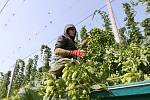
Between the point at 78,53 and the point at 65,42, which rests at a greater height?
the point at 65,42

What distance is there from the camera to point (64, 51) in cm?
415

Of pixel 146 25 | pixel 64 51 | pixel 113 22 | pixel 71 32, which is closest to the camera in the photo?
pixel 64 51

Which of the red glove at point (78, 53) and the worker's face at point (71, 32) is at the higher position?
the worker's face at point (71, 32)

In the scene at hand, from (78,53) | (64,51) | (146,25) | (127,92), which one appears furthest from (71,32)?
(146,25)

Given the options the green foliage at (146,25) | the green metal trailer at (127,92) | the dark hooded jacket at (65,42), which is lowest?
the green metal trailer at (127,92)

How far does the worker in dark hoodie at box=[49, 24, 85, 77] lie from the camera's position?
4.04m

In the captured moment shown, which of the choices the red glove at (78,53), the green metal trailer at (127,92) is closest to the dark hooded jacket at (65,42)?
the red glove at (78,53)

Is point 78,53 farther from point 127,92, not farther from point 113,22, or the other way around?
point 113,22

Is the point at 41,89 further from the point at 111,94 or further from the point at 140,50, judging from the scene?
the point at 140,50

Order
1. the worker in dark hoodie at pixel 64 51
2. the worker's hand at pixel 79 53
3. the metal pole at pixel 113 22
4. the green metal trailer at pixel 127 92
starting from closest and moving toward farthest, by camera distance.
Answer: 1. the green metal trailer at pixel 127 92
2. the worker's hand at pixel 79 53
3. the worker in dark hoodie at pixel 64 51
4. the metal pole at pixel 113 22

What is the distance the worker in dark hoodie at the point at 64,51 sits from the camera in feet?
13.3

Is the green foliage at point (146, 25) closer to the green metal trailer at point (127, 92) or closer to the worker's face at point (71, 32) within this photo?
the worker's face at point (71, 32)

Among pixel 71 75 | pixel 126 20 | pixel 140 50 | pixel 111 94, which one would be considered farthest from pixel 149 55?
pixel 126 20

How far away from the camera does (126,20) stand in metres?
20.9
